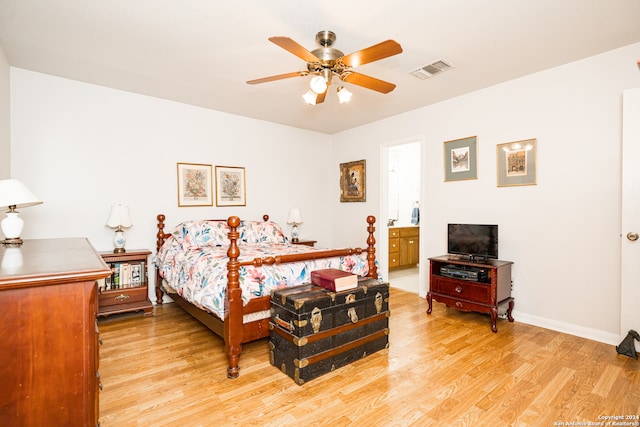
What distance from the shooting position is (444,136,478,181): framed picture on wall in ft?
12.1

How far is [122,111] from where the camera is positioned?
3.67 m

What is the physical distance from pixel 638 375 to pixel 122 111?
5.23m

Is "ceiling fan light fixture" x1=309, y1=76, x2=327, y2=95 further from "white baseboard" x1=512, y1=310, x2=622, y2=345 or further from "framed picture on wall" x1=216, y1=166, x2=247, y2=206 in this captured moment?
"white baseboard" x1=512, y1=310, x2=622, y2=345

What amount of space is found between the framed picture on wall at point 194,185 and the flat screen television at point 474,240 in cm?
308

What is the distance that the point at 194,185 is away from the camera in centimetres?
418

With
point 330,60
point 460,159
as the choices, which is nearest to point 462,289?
point 460,159

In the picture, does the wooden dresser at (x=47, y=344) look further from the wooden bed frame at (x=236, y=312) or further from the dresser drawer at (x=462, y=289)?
the dresser drawer at (x=462, y=289)

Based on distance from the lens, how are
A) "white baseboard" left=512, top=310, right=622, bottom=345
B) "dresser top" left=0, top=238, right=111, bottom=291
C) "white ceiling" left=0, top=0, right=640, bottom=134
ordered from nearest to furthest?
1. "dresser top" left=0, top=238, right=111, bottom=291
2. "white ceiling" left=0, top=0, right=640, bottom=134
3. "white baseboard" left=512, top=310, right=622, bottom=345

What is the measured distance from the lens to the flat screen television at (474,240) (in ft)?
10.7

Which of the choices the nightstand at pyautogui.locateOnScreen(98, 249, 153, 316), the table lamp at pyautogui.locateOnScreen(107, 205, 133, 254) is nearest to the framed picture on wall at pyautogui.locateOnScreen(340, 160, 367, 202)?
the nightstand at pyautogui.locateOnScreen(98, 249, 153, 316)

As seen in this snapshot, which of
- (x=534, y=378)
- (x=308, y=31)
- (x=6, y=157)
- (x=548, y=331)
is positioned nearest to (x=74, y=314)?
(x=308, y=31)

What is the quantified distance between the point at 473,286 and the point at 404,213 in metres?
3.47

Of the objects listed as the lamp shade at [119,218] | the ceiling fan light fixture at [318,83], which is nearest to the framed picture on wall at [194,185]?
the lamp shade at [119,218]

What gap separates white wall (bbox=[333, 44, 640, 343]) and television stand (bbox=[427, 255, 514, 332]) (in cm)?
27
